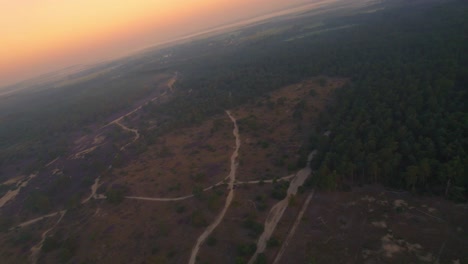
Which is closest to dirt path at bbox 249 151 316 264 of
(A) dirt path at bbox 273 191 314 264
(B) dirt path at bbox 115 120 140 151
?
(A) dirt path at bbox 273 191 314 264

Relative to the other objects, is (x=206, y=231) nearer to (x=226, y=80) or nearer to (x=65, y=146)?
(x=65, y=146)

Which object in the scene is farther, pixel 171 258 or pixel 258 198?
pixel 258 198

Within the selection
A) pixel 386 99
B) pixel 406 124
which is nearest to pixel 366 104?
pixel 386 99

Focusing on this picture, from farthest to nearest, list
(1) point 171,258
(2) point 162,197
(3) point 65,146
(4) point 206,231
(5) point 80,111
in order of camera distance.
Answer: (5) point 80,111 → (3) point 65,146 → (2) point 162,197 → (4) point 206,231 → (1) point 171,258

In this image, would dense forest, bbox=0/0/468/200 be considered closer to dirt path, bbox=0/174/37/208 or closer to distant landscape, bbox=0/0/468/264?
distant landscape, bbox=0/0/468/264

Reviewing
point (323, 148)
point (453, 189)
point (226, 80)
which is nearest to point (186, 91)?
point (226, 80)
